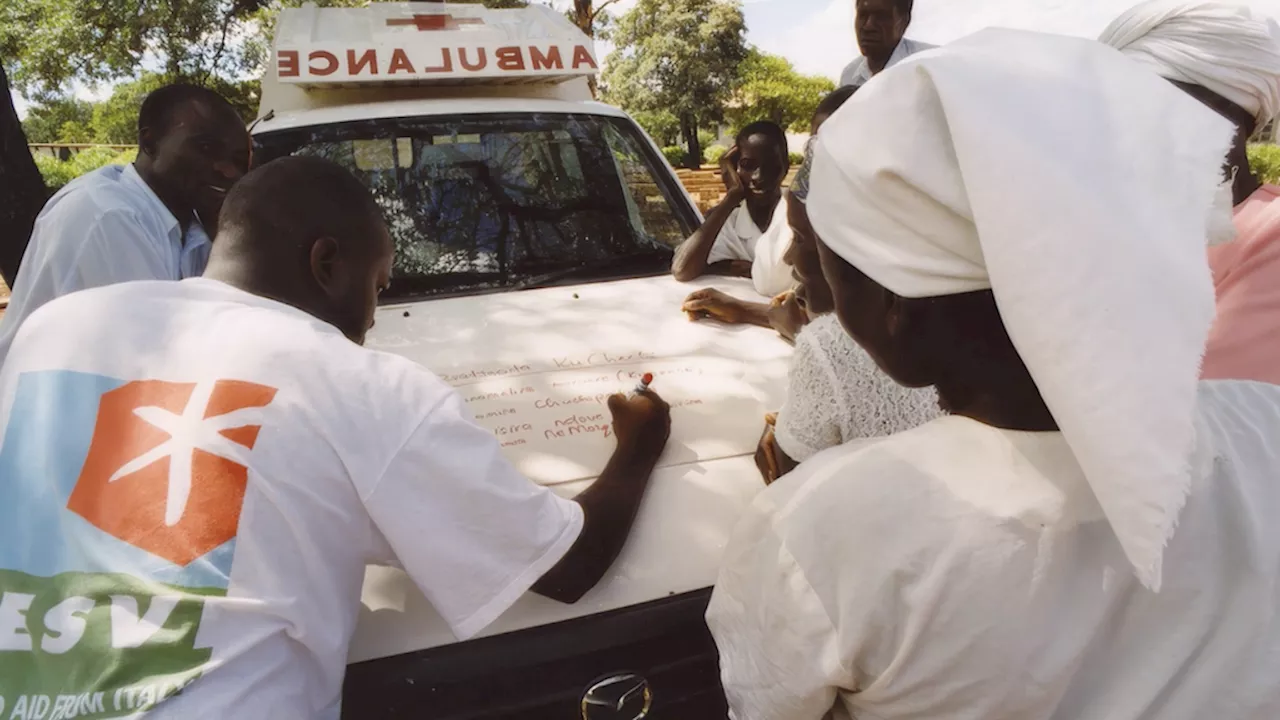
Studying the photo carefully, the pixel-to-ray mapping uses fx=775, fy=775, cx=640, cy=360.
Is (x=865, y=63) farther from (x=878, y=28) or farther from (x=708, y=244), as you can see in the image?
(x=708, y=244)

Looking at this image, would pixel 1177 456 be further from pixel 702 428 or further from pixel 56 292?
pixel 56 292

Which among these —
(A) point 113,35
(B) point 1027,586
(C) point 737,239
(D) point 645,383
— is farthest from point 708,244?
(A) point 113,35

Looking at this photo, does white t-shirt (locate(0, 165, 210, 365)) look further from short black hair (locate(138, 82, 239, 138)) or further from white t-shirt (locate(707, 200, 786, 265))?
white t-shirt (locate(707, 200, 786, 265))

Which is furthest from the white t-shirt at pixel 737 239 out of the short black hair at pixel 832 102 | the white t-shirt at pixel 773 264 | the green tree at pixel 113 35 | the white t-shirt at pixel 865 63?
the green tree at pixel 113 35

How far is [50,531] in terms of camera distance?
1012mm

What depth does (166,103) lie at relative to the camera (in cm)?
219

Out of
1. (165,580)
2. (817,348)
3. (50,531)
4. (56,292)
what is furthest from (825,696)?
(56,292)

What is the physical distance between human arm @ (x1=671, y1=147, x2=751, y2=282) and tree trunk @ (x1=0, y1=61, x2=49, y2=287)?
120 inches

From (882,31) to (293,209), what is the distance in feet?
10.4

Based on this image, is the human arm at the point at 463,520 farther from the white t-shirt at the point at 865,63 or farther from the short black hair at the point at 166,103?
the white t-shirt at the point at 865,63

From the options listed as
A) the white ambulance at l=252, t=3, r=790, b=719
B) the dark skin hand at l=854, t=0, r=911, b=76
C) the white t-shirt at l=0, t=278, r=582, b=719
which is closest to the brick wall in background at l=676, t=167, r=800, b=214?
the dark skin hand at l=854, t=0, r=911, b=76

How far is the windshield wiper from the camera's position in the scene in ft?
8.52

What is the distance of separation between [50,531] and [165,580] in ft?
0.61

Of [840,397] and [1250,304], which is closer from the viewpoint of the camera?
[840,397]
